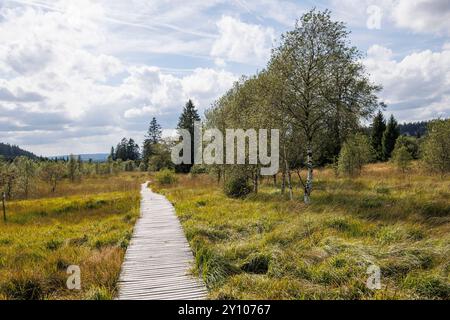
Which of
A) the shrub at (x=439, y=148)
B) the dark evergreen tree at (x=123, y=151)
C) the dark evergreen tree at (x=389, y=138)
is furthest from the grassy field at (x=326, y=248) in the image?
the dark evergreen tree at (x=123, y=151)

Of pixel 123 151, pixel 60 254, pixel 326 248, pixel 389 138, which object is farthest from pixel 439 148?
pixel 123 151

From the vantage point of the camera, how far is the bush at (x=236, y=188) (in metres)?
22.7

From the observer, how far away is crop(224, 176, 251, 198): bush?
2266 centimetres

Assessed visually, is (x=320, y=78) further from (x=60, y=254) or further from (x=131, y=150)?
(x=131, y=150)

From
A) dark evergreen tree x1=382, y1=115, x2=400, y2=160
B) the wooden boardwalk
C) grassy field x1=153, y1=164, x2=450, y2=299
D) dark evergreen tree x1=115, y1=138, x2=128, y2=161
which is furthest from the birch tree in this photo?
dark evergreen tree x1=115, y1=138, x2=128, y2=161

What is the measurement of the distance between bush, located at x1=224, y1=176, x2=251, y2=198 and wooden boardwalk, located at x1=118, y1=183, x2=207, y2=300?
904cm

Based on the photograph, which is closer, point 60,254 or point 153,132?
point 60,254

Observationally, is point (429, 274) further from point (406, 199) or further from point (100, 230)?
point (100, 230)

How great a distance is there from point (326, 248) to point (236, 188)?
547 inches

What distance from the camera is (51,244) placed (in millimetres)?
11930

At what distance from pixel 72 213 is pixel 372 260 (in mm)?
18869

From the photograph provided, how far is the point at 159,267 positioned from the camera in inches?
342
